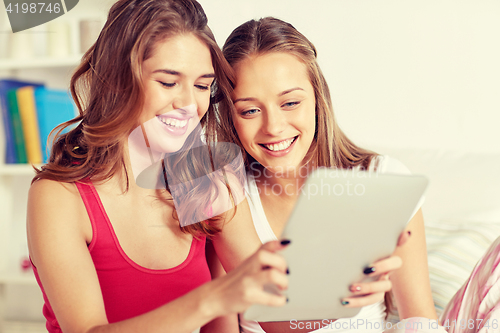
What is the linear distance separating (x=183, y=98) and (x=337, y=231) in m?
0.47

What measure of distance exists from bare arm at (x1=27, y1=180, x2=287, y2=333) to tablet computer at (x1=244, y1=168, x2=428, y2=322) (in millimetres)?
29

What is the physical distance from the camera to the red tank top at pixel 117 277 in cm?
82

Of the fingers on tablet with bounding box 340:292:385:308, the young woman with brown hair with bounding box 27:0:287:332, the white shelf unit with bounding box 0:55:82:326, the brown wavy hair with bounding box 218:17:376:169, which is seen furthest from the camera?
the white shelf unit with bounding box 0:55:82:326

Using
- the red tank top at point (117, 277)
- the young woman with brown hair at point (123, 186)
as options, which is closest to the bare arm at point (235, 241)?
the young woman with brown hair at point (123, 186)

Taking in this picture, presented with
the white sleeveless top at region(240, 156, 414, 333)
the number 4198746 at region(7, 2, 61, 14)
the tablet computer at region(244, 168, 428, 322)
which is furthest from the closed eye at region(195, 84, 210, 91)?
the number 4198746 at region(7, 2, 61, 14)

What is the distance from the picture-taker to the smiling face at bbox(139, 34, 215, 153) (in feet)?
2.69

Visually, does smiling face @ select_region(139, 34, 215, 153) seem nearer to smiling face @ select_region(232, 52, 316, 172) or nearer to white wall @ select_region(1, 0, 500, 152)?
smiling face @ select_region(232, 52, 316, 172)

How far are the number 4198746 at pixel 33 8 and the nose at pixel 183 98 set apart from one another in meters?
1.09

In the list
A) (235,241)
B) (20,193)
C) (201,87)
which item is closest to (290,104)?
(201,87)

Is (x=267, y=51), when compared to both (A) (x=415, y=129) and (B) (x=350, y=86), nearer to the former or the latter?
(B) (x=350, y=86)

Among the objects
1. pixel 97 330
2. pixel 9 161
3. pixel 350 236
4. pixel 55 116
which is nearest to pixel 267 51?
pixel 350 236

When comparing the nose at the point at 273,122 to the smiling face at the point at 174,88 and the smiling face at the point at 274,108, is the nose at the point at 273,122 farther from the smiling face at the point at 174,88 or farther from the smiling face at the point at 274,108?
the smiling face at the point at 174,88

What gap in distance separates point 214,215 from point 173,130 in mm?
226

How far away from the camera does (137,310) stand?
2.75 ft
